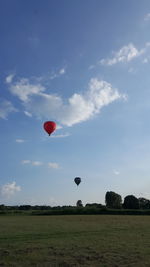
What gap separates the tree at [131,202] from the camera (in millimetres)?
140000

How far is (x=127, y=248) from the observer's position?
53.8 ft

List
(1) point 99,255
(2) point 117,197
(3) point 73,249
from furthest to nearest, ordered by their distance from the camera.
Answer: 1. (2) point 117,197
2. (3) point 73,249
3. (1) point 99,255

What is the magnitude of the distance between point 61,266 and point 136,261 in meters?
2.94

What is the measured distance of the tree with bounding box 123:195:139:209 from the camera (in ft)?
459

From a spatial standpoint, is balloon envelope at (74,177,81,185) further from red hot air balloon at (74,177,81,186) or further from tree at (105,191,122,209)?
tree at (105,191,122,209)

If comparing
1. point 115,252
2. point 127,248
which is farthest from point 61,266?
point 127,248

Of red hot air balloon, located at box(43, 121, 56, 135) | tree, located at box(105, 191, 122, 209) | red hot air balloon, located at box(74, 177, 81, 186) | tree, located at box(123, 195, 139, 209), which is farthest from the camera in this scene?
tree, located at box(105, 191, 122, 209)

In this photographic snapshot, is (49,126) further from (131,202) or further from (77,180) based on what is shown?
(131,202)

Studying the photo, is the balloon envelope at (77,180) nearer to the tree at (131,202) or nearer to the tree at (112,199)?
the tree at (131,202)

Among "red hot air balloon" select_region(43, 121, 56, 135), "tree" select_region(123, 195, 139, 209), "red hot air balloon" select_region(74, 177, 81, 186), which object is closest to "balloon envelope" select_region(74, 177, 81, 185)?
"red hot air balloon" select_region(74, 177, 81, 186)

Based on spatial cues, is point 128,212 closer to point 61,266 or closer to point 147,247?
point 147,247

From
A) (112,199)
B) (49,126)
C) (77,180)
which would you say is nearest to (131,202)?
(112,199)

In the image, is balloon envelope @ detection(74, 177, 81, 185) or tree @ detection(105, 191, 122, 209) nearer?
balloon envelope @ detection(74, 177, 81, 185)

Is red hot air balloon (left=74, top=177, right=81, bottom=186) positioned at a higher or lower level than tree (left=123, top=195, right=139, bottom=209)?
lower
